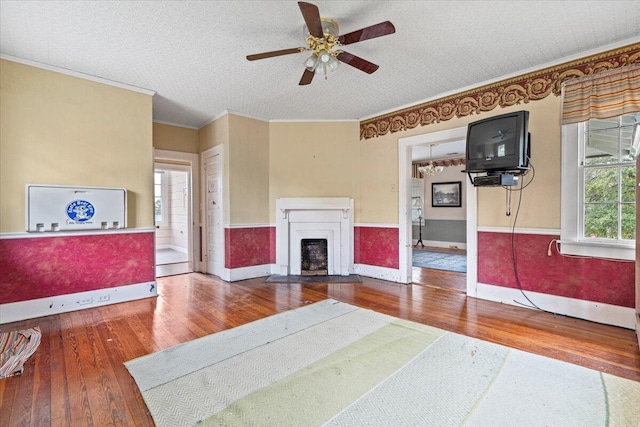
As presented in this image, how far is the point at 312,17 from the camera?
6.50 ft

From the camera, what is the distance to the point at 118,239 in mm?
3484

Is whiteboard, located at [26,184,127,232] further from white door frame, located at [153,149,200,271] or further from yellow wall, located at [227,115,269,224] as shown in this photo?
white door frame, located at [153,149,200,271]

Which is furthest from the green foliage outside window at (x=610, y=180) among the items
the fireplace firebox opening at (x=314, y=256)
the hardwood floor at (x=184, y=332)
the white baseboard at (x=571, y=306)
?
the fireplace firebox opening at (x=314, y=256)

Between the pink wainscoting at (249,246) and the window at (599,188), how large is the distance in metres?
3.83

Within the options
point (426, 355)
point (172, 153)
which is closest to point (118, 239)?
point (172, 153)

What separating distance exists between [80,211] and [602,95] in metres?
5.29

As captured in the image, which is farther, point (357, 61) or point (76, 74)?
point (76, 74)

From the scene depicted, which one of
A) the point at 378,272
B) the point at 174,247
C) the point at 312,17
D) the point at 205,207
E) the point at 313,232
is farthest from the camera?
the point at 174,247

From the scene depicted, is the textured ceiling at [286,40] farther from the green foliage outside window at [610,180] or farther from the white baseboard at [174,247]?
the white baseboard at [174,247]

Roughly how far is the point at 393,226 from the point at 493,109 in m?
1.96

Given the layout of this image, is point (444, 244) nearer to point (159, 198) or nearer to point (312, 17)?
point (312, 17)

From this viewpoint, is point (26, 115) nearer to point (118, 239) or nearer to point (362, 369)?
point (118, 239)

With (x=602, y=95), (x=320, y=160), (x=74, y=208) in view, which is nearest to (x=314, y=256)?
(x=320, y=160)

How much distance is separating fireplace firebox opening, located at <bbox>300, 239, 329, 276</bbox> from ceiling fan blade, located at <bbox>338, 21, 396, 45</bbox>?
319 cm
